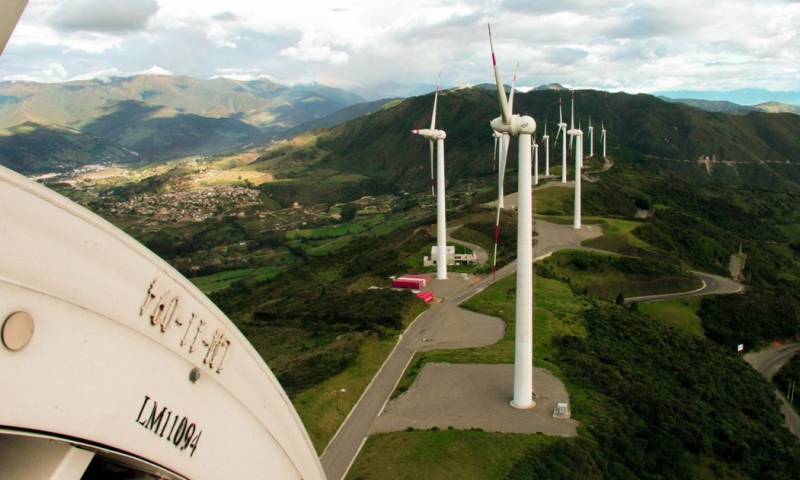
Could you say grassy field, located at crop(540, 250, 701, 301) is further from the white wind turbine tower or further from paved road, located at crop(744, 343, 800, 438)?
the white wind turbine tower

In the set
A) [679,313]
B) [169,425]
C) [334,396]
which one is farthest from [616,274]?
[169,425]

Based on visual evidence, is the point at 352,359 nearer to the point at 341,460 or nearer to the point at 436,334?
the point at 436,334

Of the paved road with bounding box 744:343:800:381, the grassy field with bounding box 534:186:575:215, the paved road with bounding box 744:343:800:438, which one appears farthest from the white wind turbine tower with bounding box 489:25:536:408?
the grassy field with bounding box 534:186:575:215

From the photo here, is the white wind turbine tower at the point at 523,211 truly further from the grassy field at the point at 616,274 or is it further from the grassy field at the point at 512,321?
the grassy field at the point at 616,274

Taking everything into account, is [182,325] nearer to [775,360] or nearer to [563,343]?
[563,343]

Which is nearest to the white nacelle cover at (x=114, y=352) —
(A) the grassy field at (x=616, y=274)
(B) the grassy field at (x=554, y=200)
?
(A) the grassy field at (x=616, y=274)
